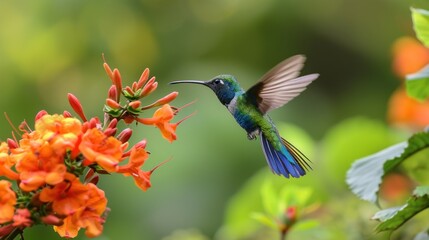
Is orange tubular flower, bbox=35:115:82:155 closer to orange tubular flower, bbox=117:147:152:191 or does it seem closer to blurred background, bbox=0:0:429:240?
orange tubular flower, bbox=117:147:152:191

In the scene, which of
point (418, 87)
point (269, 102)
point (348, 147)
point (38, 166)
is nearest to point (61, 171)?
point (38, 166)

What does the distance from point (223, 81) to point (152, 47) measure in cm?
293

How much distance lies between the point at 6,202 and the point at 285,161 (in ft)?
2.08

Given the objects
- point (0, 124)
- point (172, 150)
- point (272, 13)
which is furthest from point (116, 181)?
point (272, 13)

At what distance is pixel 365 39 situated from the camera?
4.94 m

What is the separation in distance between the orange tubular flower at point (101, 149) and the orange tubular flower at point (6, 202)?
13 cm

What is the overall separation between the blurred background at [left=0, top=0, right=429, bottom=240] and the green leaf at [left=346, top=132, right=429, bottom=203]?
195cm

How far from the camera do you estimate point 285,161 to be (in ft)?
5.54

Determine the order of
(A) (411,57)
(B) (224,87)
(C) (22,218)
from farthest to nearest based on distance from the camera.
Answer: (A) (411,57), (B) (224,87), (C) (22,218)

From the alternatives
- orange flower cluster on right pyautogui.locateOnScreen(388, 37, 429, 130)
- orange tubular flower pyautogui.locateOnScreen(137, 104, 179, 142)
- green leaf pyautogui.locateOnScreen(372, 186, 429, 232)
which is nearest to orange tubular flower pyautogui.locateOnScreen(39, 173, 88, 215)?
orange tubular flower pyautogui.locateOnScreen(137, 104, 179, 142)

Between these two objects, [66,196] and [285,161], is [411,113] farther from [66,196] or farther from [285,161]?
[66,196]

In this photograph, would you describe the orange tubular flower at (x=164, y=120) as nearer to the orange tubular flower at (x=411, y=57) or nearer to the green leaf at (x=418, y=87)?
the green leaf at (x=418, y=87)

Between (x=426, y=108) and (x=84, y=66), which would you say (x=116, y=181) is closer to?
(x=84, y=66)

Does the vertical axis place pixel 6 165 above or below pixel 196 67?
above
